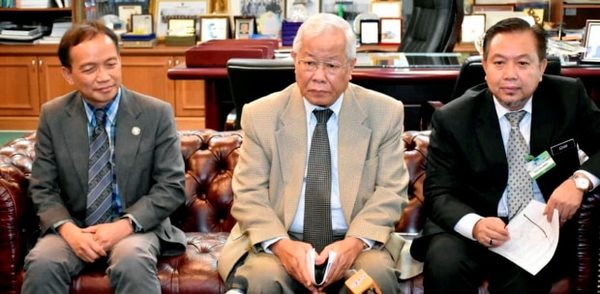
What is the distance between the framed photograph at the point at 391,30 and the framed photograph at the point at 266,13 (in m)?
0.89

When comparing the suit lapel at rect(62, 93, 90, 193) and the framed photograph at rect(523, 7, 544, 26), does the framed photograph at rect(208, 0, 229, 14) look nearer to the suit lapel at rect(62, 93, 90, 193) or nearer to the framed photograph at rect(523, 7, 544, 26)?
the framed photograph at rect(523, 7, 544, 26)

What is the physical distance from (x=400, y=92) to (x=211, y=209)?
5.39 feet

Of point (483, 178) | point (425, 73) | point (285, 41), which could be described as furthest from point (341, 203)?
point (285, 41)

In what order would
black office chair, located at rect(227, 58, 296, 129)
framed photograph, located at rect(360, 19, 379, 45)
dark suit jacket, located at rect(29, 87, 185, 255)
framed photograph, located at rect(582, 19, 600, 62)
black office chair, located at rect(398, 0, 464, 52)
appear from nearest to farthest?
dark suit jacket, located at rect(29, 87, 185, 255)
black office chair, located at rect(227, 58, 296, 129)
framed photograph, located at rect(582, 19, 600, 62)
black office chair, located at rect(398, 0, 464, 52)
framed photograph, located at rect(360, 19, 379, 45)

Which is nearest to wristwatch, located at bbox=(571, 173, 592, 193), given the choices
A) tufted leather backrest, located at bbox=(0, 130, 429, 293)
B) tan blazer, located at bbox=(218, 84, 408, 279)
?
tan blazer, located at bbox=(218, 84, 408, 279)

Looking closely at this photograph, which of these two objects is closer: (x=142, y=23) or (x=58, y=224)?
A: (x=58, y=224)

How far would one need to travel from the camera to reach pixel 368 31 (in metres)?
6.52

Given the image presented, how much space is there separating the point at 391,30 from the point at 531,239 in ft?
15.5

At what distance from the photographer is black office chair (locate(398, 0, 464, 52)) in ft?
17.4

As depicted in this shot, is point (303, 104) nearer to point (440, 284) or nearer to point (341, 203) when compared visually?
point (341, 203)

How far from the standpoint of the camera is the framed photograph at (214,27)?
7379 mm

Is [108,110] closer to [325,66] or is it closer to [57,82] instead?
[325,66]

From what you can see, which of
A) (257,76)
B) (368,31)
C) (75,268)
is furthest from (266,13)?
(75,268)

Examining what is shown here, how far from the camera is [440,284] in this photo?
2512 mm
